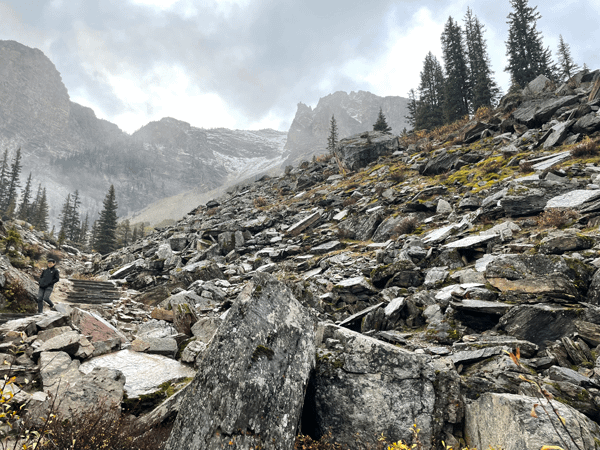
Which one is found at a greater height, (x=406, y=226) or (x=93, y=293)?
(x=406, y=226)

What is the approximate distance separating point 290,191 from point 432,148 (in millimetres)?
14883

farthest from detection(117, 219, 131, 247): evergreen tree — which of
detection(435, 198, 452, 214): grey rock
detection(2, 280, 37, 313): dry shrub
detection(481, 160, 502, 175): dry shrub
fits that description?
detection(481, 160, 502, 175): dry shrub

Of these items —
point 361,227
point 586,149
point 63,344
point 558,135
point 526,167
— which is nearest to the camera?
point 63,344

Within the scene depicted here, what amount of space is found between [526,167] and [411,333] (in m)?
12.0

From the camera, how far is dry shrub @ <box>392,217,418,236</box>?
41.8 feet

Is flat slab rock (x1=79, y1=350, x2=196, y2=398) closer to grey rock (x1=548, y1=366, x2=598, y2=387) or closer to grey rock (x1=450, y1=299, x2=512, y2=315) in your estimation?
grey rock (x1=450, y1=299, x2=512, y2=315)

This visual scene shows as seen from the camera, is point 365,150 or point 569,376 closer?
point 569,376

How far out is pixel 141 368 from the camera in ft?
19.3

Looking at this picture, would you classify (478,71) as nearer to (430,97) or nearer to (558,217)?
(430,97)

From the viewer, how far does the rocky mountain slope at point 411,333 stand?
365 cm

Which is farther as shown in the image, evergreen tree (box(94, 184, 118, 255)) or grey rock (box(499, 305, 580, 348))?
evergreen tree (box(94, 184, 118, 255))

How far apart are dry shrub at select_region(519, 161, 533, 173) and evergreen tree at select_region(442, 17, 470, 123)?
29128 millimetres

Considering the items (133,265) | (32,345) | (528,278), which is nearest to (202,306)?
(32,345)

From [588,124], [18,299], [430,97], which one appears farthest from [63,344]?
[430,97]
